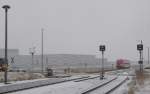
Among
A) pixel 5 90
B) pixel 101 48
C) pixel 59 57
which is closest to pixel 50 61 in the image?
pixel 59 57

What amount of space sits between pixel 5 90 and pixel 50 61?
150m

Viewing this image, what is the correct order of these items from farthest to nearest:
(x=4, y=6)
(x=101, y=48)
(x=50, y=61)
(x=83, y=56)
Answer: (x=83, y=56) < (x=50, y=61) < (x=101, y=48) < (x=4, y=6)

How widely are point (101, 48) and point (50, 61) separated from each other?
136 meters

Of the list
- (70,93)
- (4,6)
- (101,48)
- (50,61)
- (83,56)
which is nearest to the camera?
(70,93)

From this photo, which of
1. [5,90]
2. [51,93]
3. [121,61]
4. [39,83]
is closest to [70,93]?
[51,93]

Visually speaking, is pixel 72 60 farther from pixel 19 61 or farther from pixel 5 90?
pixel 5 90

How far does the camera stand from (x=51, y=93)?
76.0 ft

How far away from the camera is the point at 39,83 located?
33.4m

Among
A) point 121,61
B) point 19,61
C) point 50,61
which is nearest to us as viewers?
point 121,61

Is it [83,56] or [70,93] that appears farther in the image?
[83,56]

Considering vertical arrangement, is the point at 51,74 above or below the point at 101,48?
below

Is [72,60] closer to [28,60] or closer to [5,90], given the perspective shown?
[28,60]

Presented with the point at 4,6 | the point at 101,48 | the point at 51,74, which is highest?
the point at 4,6

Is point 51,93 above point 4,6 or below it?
below
